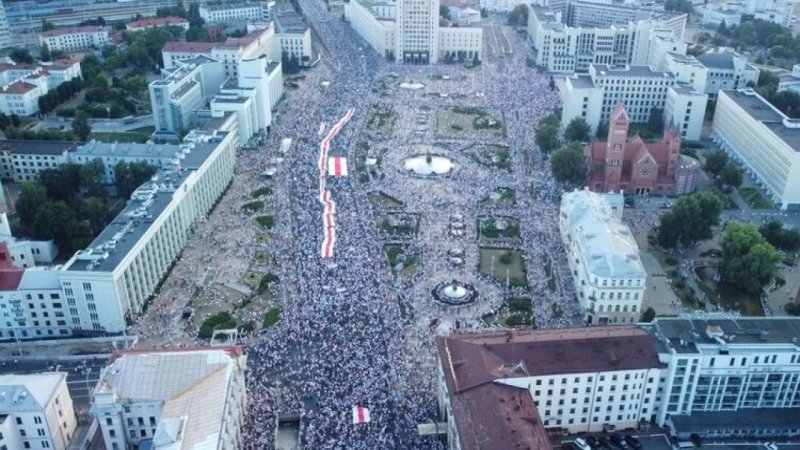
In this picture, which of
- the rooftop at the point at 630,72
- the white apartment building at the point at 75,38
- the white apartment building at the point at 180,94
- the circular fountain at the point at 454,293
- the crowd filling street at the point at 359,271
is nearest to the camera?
the crowd filling street at the point at 359,271

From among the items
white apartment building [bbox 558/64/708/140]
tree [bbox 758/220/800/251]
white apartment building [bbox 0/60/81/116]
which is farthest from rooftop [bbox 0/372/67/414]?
white apartment building [bbox 558/64/708/140]

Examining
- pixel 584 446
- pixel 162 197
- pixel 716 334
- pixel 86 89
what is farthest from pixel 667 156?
pixel 86 89

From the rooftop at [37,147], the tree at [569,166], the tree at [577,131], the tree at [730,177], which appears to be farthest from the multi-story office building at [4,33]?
the tree at [730,177]

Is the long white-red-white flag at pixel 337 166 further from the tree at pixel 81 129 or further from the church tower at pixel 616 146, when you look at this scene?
the tree at pixel 81 129

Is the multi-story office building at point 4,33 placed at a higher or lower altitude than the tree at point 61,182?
higher

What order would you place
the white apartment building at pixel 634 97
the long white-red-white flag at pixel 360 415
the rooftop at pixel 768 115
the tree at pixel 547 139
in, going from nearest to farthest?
the long white-red-white flag at pixel 360 415, the rooftop at pixel 768 115, the tree at pixel 547 139, the white apartment building at pixel 634 97

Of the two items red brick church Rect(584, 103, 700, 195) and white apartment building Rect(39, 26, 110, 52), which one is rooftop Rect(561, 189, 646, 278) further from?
white apartment building Rect(39, 26, 110, 52)

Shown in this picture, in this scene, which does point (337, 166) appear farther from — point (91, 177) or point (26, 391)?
point (26, 391)
